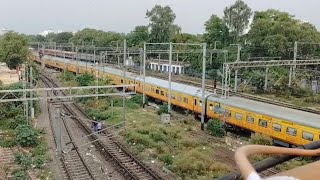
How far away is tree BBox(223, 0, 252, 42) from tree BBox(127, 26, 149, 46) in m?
17.6

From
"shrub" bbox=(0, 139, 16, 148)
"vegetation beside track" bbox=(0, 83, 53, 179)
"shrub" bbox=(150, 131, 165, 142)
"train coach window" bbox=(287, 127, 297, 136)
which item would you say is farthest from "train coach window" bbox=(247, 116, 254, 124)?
"shrub" bbox=(0, 139, 16, 148)

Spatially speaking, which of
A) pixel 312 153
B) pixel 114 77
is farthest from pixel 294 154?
pixel 114 77

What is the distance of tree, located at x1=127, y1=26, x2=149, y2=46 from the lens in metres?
66.8

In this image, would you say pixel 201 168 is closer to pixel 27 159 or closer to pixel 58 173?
pixel 58 173

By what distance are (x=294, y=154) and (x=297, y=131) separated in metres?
17.7

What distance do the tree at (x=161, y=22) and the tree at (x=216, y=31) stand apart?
9.03 meters

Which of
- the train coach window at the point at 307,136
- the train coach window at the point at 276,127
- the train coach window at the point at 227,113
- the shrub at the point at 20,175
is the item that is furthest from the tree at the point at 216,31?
the shrub at the point at 20,175

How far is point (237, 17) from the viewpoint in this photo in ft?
171

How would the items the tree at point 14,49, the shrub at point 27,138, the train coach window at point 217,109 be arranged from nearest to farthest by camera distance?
the shrub at point 27,138 < the train coach window at point 217,109 < the tree at point 14,49

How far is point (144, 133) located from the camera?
882 inches

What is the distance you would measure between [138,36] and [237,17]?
21366 millimetres

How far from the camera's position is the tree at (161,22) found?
206 ft

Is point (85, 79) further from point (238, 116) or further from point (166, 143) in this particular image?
point (166, 143)

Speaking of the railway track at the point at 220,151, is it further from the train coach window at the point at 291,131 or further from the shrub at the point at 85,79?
the shrub at the point at 85,79
